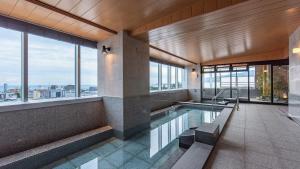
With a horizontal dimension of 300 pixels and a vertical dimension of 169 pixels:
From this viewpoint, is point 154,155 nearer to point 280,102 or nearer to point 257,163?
point 257,163

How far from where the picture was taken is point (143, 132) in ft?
14.5

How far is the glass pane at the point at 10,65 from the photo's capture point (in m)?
2.91

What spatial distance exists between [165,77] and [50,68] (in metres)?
6.01

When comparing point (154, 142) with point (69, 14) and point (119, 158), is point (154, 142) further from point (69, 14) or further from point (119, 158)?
A: point (69, 14)

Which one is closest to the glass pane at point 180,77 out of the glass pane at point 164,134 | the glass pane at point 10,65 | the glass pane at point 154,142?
the glass pane at point 164,134

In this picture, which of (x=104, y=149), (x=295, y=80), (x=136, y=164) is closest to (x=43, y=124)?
(x=104, y=149)

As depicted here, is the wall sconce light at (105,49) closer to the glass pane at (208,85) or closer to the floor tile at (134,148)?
the floor tile at (134,148)

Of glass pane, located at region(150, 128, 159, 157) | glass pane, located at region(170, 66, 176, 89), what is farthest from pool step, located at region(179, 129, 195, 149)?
glass pane, located at region(170, 66, 176, 89)

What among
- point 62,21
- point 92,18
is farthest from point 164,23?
point 62,21

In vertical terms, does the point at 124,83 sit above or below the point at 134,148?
above

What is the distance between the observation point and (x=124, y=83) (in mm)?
3924

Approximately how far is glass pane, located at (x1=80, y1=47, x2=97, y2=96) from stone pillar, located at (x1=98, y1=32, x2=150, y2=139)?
0.69ft

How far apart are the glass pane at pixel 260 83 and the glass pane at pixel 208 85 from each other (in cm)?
211

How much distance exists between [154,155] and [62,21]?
348cm
